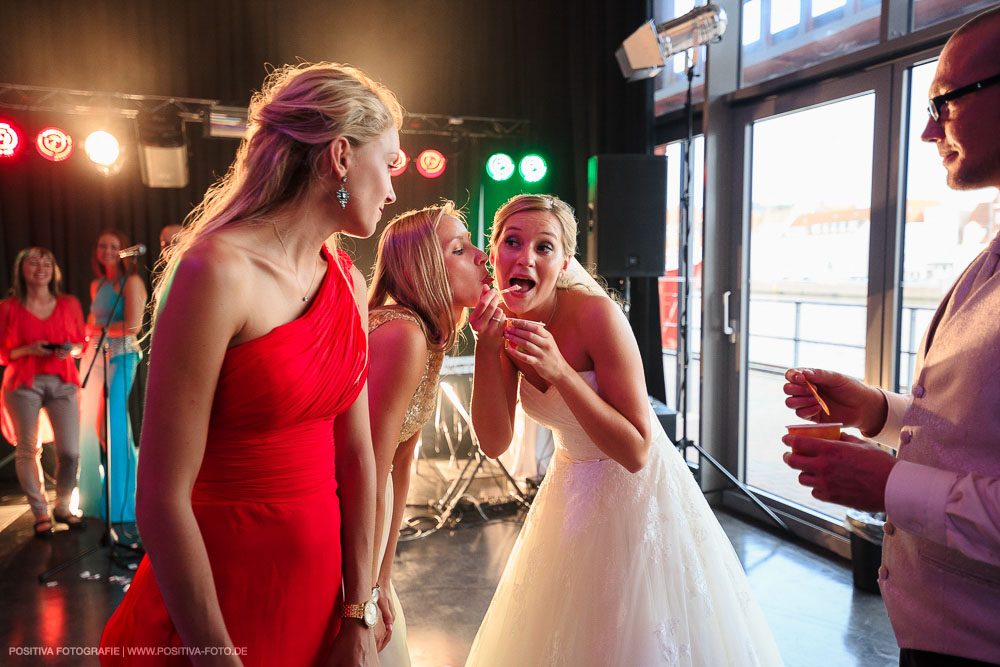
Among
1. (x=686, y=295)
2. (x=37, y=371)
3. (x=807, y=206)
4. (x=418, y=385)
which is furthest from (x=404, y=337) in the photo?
(x=37, y=371)

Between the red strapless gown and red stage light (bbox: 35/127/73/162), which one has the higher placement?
red stage light (bbox: 35/127/73/162)

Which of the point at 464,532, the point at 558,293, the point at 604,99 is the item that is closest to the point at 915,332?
the point at 604,99

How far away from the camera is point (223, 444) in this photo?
1102mm

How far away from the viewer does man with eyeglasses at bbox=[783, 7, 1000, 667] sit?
106cm

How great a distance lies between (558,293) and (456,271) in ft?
1.54

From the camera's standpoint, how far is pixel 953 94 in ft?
3.88

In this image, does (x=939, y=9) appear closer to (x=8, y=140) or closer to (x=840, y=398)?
(x=840, y=398)

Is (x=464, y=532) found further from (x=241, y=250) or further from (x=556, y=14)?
(x=556, y=14)

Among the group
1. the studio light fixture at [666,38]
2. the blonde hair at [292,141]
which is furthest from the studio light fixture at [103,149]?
the blonde hair at [292,141]

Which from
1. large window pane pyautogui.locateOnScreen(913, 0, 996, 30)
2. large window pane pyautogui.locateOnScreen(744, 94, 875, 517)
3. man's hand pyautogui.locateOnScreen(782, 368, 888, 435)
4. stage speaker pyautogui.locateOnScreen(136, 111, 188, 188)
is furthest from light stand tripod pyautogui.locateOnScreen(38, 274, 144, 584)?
large window pane pyautogui.locateOnScreen(913, 0, 996, 30)

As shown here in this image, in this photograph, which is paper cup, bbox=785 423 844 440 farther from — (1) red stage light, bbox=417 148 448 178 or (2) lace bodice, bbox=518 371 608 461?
(1) red stage light, bbox=417 148 448 178

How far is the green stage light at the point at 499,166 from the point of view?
233 inches

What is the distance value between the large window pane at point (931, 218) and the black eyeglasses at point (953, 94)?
280 cm

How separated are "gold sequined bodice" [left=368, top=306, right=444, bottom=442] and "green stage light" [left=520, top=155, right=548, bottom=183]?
14.4ft
